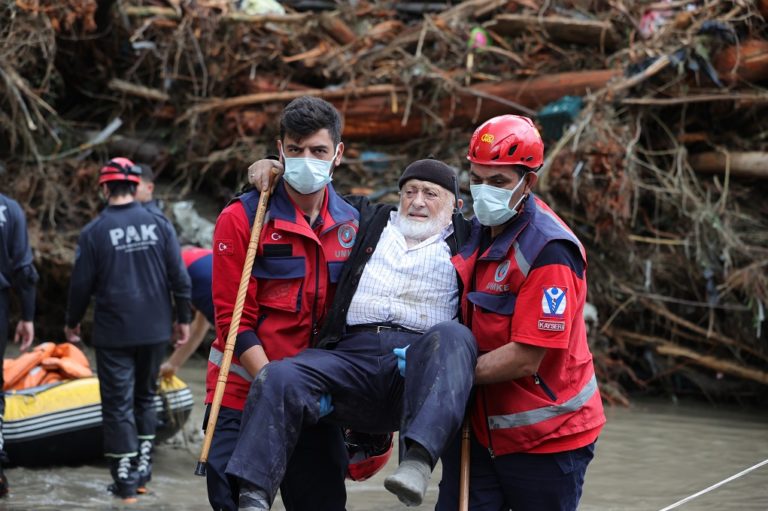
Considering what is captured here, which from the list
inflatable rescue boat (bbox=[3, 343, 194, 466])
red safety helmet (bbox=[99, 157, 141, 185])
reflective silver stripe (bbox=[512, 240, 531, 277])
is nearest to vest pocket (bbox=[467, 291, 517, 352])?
reflective silver stripe (bbox=[512, 240, 531, 277])

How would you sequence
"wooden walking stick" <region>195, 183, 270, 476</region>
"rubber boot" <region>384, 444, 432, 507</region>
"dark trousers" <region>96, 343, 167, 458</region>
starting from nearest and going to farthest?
"rubber boot" <region>384, 444, 432, 507</region> < "wooden walking stick" <region>195, 183, 270, 476</region> < "dark trousers" <region>96, 343, 167, 458</region>

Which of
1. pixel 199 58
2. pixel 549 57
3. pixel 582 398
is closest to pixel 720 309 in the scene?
pixel 549 57

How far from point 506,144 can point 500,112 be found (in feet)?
23.3

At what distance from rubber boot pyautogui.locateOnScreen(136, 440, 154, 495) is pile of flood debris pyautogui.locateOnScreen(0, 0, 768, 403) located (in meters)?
4.06

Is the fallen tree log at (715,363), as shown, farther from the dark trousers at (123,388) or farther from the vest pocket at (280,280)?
the vest pocket at (280,280)

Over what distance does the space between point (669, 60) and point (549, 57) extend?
1.48 m

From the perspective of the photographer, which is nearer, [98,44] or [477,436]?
[477,436]

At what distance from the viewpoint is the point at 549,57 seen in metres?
11.4

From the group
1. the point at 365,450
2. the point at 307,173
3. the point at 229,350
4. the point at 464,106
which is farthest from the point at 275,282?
the point at 464,106

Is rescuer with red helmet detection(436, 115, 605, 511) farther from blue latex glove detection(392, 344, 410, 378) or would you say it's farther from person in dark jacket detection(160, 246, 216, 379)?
person in dark jacket detection(160, 246, 216, 379)

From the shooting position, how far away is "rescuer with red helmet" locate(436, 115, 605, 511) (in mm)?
3865

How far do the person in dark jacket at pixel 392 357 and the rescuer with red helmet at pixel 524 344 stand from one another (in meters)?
0.18

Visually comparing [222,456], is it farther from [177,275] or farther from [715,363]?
[715,363]

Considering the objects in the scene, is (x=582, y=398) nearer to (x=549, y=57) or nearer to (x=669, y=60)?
(x=669, y=60)
